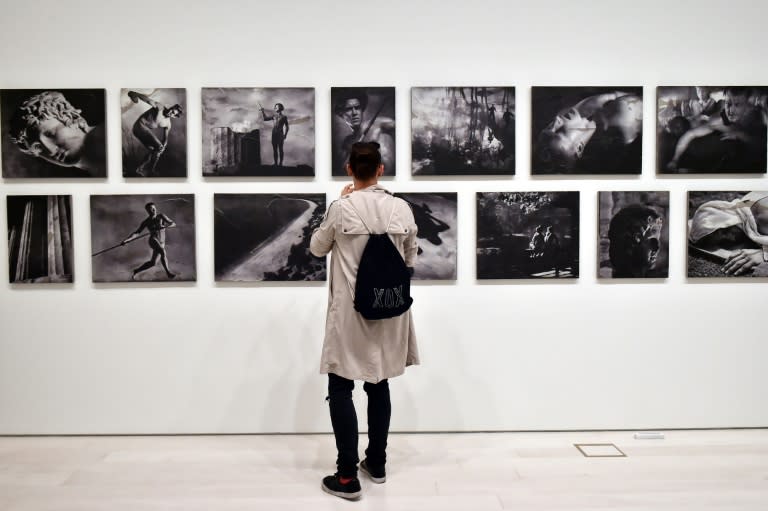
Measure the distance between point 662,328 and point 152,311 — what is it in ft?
11.1

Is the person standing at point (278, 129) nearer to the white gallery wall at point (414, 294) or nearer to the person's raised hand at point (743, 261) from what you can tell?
the white gallery wall at point (414, 294)

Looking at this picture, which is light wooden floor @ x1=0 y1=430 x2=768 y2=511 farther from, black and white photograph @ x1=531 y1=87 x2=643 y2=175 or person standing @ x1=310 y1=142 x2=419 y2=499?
black and white photograph @ x1=531 y1=87 x2=643 y2=175

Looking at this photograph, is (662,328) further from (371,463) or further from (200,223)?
(200,223)

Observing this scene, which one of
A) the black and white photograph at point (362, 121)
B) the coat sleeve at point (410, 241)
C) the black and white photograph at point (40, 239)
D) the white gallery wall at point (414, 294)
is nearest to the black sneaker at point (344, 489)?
the white gallery wall at point (414, 294)

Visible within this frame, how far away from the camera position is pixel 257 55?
10.6ft

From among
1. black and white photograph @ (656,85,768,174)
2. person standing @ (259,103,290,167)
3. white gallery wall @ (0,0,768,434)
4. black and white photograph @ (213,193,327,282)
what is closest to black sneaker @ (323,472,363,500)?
white gallery wall @ (0,0,768,434)

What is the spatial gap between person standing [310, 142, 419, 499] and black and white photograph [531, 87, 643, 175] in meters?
1.29

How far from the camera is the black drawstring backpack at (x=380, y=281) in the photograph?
2369 mm

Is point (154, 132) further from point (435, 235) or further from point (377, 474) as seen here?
point (377, 474)

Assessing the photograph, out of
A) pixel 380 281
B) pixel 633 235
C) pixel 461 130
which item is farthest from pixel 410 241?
pixel 633 235

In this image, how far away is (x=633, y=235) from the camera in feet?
10.8

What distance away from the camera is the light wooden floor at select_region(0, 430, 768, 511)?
242 centimetres

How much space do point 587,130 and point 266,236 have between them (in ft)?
7.22

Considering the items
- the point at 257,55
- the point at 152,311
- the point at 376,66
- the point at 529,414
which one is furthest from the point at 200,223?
the point at 529,414
